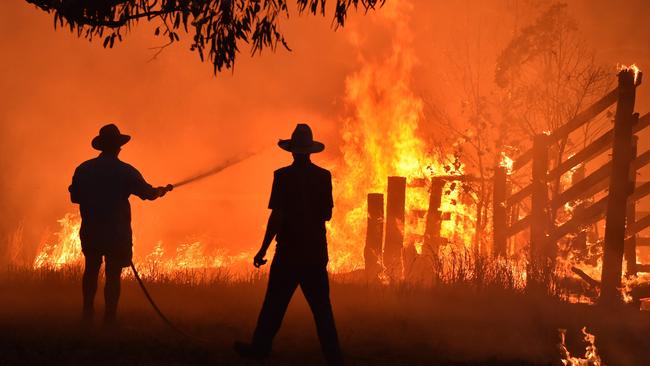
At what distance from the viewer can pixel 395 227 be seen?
44.6 feet

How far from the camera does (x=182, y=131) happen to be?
136ft

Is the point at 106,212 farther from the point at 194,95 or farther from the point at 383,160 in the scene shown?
the point at 194,95

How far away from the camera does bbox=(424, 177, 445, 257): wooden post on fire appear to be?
14.2 m

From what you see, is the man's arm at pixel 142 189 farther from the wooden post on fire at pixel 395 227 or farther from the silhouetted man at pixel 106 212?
the wooden post on fire at pixel 395 227

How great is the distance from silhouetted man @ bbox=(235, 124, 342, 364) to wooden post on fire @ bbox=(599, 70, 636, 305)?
580cm

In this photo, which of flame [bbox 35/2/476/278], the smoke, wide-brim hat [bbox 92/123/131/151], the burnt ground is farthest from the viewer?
the smoke

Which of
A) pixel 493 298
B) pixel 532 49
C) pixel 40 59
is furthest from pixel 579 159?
pixel 40 59

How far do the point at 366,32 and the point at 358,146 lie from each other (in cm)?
889

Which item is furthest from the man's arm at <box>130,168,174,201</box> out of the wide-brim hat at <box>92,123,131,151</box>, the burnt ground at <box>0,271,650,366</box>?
the burnt ground at <box>0,271,650,366</box>

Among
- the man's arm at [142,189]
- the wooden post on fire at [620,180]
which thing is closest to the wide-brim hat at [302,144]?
the man's arm at [142,189]

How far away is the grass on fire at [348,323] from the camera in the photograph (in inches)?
302

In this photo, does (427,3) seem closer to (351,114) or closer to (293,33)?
(293,33)

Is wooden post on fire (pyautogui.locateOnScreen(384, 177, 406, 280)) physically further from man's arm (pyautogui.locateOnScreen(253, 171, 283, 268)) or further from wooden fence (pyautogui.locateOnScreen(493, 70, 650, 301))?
man's arm (pyautogui.locateOnScreen(253, 171, 283, 268))

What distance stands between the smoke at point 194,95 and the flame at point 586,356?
9117mm
